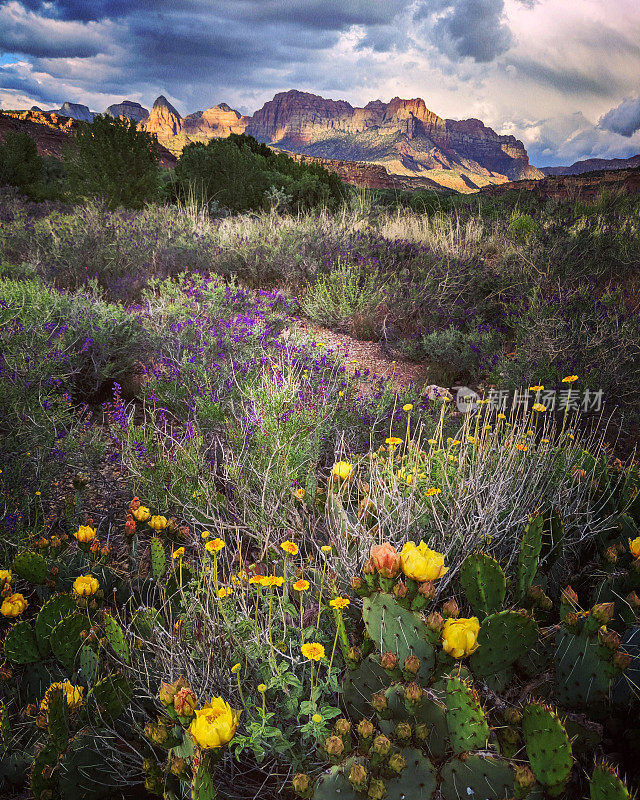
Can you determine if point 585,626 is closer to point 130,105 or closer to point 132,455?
point 132,455

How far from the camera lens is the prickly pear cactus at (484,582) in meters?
1.41

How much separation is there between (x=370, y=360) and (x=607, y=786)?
4.22 m

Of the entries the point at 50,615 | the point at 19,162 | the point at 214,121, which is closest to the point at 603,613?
the point at 50,615

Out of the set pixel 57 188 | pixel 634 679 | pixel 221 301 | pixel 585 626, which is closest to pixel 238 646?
pixel 585 626

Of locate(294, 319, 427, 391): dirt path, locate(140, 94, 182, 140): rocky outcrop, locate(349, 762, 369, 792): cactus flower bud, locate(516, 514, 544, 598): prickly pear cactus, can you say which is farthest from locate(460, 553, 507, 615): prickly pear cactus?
locate(140, 94, 182, 140): rocky outcrop

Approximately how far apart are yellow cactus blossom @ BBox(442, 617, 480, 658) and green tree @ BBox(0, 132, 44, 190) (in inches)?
746

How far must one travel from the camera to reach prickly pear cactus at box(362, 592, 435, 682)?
114 centimetres

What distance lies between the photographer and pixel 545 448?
2225 millimetres

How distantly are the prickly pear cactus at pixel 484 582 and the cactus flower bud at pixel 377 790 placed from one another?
0.58 metres

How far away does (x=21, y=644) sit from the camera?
4.62ft

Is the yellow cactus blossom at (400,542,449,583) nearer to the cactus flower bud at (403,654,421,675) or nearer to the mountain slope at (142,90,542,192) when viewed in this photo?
the cactus flower bud at (403,654,421,675)

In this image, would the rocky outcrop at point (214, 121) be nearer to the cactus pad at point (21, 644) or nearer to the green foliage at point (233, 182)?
the green foliage at point (233, 182)

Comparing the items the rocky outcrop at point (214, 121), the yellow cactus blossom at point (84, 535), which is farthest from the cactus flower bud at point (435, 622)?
the rocky outcrop at point (214, 121)

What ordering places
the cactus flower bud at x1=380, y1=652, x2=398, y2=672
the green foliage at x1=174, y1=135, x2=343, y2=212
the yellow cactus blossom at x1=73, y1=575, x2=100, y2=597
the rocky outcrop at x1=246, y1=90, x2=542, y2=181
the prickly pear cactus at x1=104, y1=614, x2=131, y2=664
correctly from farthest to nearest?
1. the rocky outcrop at x1=246, y1=90, x2=542, y2=181
2. the green foliage at x1=174, y1=135, x2=343, y2=212
3. the yellow cactus blossom at x1=73, y1=575, x2=100, y2=597
4. the prickly pear cactus at x1=104, y1=614, x2=131, y2=664
5. the cactus flower bud at x1=380, y1=652, x2=398, y2=672
